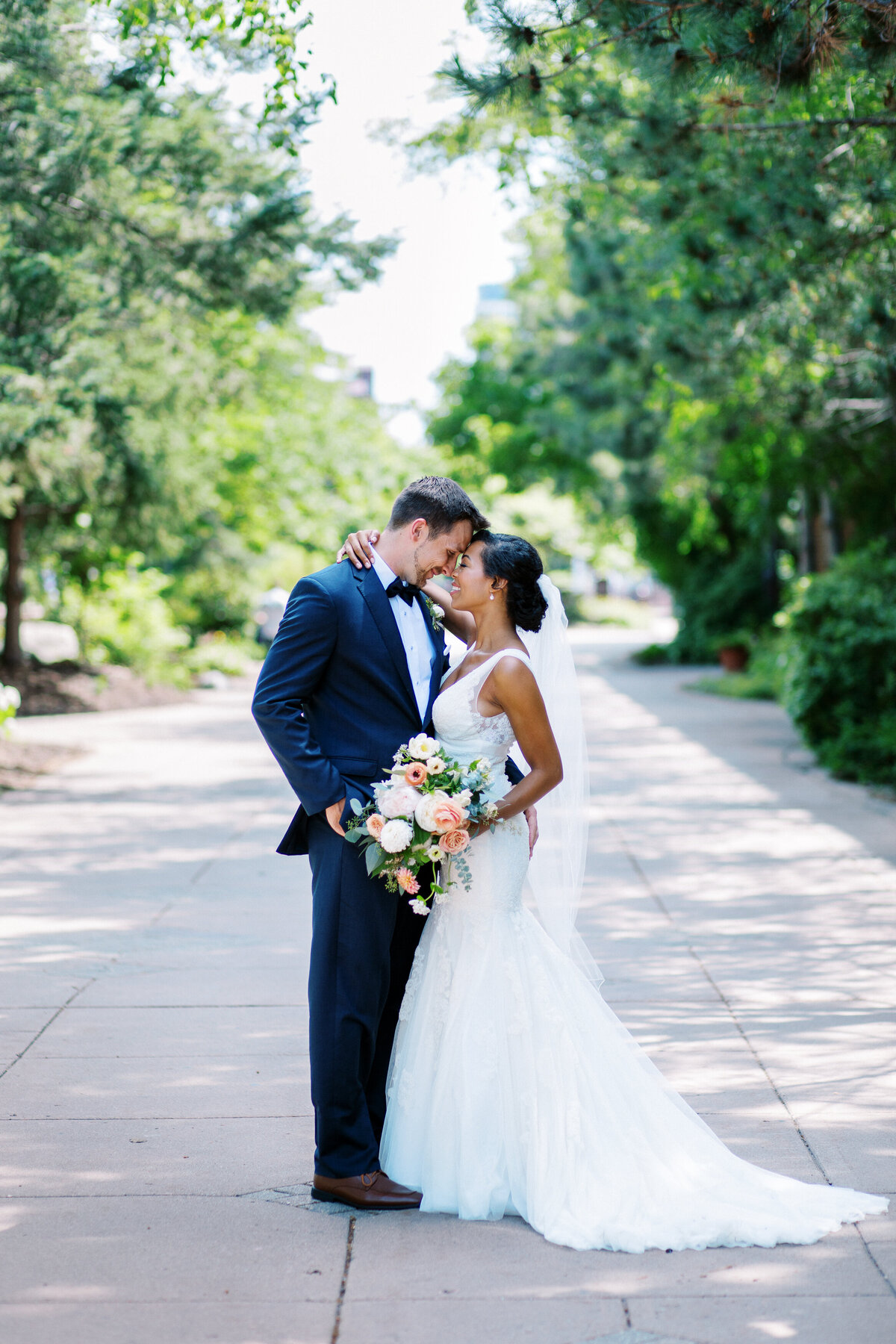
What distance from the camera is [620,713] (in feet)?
66.2

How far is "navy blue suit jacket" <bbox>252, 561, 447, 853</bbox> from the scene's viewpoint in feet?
12.9

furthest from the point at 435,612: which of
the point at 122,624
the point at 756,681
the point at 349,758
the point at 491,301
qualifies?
the point at 491,301

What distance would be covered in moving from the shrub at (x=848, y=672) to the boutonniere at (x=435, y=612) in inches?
335

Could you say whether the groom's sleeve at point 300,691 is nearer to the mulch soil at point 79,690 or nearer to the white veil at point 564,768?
the white veil at point 564,768

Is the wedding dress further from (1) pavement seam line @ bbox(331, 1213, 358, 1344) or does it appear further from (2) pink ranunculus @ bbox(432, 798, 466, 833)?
(2) pink ranunculus @ bbox(432, 798, 466, 833)

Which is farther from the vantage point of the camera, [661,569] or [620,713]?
[661,569]

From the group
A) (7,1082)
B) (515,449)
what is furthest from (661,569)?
(7,1082)

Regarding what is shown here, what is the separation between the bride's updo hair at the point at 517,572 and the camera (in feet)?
13.9

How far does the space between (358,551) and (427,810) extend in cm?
90

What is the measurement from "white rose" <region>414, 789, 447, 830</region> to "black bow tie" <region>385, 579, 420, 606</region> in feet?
2.25

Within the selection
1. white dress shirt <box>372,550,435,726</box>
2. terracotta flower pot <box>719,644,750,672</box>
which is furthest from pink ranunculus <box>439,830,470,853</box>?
terracotta flower pot <box>719,644,750,672</box>

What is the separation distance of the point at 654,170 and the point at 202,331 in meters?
6.06

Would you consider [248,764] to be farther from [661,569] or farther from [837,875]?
[661,569]

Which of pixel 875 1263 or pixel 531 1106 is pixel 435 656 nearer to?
pixel 531 1106
